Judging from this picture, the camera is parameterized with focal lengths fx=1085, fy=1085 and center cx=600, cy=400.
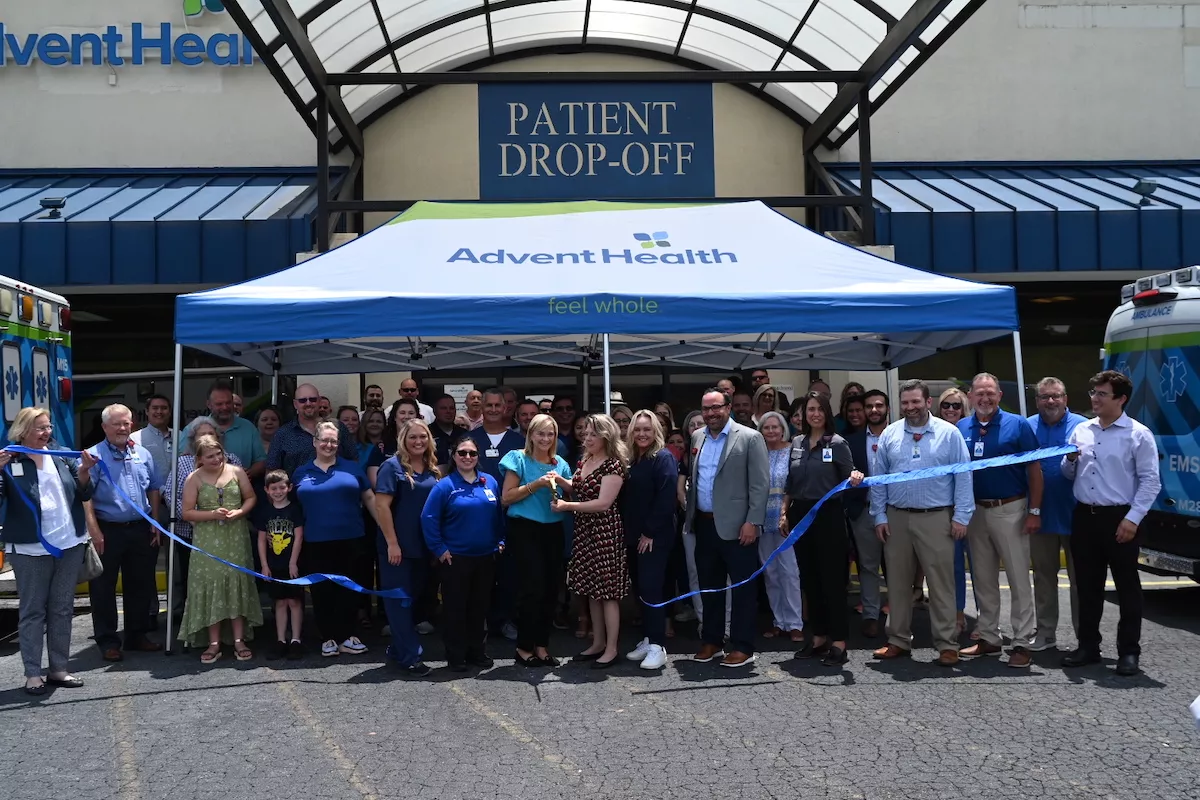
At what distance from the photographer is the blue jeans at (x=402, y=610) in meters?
7.06

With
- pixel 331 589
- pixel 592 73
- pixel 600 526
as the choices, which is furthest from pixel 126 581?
pixel 592 73

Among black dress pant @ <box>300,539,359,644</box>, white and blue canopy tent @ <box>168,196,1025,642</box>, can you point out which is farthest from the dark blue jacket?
black dress pant @ <box>300,539,359,644</box>

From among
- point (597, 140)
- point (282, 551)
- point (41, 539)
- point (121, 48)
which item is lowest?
point (282, 551)

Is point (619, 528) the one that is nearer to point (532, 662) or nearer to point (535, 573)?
point (535, 573)

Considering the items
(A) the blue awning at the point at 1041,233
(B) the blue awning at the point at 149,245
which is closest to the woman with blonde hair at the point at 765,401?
(A) the blue awning at the point at 1041,233

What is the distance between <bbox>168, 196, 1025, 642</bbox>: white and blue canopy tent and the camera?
7742 mm

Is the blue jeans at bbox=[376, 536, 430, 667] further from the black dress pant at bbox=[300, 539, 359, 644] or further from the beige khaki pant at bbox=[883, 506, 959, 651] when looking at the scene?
the beige khaki pant at bbox=[883, 506, 959, 651]

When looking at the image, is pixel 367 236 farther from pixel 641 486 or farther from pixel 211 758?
pixel 211 758

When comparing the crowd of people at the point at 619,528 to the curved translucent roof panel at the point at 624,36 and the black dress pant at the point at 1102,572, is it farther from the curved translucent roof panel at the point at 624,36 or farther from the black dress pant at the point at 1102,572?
the curved translucent roof panel at the point at 624,36

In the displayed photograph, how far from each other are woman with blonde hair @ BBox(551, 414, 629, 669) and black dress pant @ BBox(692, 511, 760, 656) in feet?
1.84

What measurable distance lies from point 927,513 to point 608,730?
2.70 metres

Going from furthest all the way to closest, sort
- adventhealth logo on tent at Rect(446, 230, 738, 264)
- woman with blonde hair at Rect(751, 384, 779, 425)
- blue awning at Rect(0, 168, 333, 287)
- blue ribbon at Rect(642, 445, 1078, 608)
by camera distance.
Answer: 1. blue awning at Rect(0, 168, 333, 287)
2. woman with blonde hair at Rect(751, 384, 779, 425)
3. adventhealth logo on tent at Rect(446, 230, 738, 264)
4. blue ribbon at Rect(642, 445, 1078, 608)

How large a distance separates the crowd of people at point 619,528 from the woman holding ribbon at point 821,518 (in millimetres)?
16

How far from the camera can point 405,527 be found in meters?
7.26
